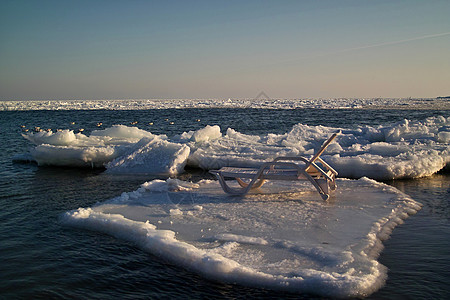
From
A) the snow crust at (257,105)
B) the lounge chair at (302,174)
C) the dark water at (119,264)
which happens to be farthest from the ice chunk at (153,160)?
the snow crust at (257,105)

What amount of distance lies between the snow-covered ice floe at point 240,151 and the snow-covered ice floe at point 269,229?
2.52 metres

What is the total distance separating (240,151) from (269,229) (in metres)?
8.47

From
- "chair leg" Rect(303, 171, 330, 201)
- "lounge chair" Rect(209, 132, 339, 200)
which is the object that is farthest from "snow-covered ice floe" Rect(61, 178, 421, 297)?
"lounge chair" Rect(209, 132, 339, 200)

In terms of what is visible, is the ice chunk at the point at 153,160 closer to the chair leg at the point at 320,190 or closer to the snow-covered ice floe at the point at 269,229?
the snow-covered ice floe at the point at 269,229

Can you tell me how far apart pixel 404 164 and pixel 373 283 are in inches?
307

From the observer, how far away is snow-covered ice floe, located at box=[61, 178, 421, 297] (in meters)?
5.02

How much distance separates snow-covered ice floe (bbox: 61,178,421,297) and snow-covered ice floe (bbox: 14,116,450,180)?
2522 mm

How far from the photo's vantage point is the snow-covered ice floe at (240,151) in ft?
39.8

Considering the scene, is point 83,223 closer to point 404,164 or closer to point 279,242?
point 279,242

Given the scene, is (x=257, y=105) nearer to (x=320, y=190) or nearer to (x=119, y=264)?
(x=320, y=190)

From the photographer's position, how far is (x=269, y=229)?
669 cm

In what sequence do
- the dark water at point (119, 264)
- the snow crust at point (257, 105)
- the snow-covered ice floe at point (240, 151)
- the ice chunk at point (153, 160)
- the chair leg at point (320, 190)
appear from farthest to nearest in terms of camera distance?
the snow crust at point (257, 105), the ice chunk at point (153, 160), the snow-covered ice floe at point (240, 151), the chair leg at point (320, 190), the dark water at point (119, 264)

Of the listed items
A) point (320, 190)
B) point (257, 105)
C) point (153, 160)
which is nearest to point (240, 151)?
point (153, 160)

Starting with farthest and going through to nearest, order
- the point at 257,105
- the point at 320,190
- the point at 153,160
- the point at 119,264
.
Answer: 1. the point at 257,105
2. the point at 153,160
3. the point at 320,190
4. the point at 119,264
